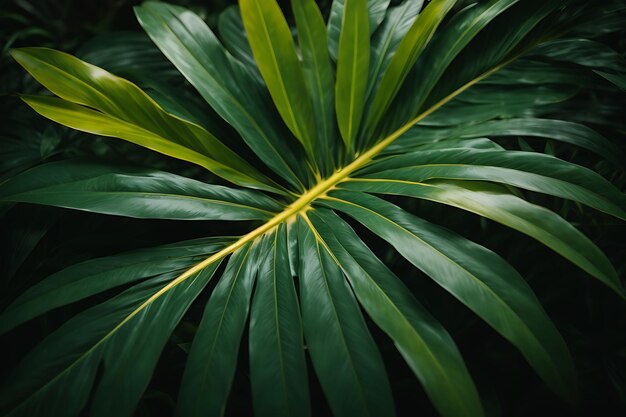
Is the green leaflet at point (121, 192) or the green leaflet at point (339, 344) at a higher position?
the green leaflet at point (121, 192)

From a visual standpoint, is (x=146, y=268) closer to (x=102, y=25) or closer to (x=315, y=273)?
(x=315, y=273)

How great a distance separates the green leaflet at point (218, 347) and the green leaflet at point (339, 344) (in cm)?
8

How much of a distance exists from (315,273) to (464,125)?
0.36m

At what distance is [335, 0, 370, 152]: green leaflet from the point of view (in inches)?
27.0

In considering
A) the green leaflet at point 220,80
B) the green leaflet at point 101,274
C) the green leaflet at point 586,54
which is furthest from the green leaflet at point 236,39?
the green leaflet at point 586,54

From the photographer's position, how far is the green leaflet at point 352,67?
68 centimetres

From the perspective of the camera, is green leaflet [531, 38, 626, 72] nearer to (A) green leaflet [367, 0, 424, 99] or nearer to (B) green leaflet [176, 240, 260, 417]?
(A) green leaflet [367, 0, 424, 99]

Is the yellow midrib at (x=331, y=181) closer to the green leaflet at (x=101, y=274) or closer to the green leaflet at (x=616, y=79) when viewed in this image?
the green leaflet at (x=101, y=274)

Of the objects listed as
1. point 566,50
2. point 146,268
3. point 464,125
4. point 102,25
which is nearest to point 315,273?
point 146,268

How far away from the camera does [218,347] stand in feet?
1.72

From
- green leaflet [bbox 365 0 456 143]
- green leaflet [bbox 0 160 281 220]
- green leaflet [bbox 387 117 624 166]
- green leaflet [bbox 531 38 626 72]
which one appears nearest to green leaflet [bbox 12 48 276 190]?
green leaflet [bbox 0 160 281 220]

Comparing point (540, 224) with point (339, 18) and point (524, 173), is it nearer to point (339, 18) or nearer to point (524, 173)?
point (524, 173)

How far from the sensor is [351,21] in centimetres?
69

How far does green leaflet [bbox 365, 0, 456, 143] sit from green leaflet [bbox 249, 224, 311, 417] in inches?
12.3
